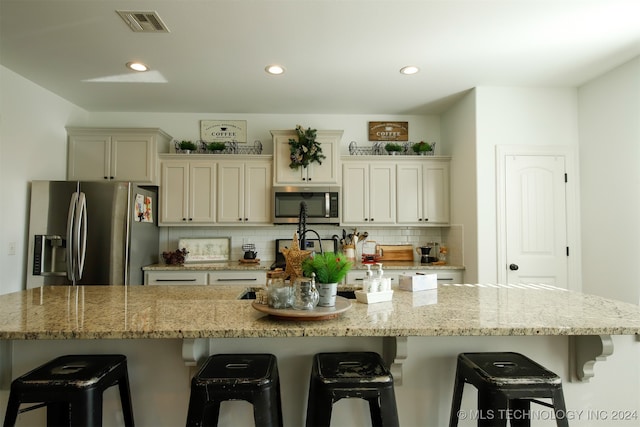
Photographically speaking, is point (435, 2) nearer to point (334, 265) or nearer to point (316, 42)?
point (316, 42)

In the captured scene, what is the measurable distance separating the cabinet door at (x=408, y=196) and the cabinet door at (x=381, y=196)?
2.7 inches

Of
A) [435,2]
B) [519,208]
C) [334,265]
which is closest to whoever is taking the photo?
[334,265]

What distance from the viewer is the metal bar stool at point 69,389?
1220 mm

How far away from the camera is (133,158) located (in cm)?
373

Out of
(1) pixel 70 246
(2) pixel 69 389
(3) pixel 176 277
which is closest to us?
(2) pixel 69 389

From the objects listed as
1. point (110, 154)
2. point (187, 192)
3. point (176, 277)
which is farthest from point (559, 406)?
point (110, 154)

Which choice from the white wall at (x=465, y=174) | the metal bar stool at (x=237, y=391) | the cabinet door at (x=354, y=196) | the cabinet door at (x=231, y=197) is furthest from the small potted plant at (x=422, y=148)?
the metal bar stool at (x=237, y=391)

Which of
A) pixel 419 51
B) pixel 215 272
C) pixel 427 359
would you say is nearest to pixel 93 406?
pixel 427 359

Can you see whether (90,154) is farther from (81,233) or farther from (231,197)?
(231,197)

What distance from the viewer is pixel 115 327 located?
4.22 ft

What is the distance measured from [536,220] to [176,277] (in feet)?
12.1

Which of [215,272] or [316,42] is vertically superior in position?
[316,42]

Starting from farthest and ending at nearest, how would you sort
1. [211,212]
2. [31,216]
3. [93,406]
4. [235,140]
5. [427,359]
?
[235,140], [211,212], [31,216], [427,359], [93,406]

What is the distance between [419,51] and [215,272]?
9.24 ft
